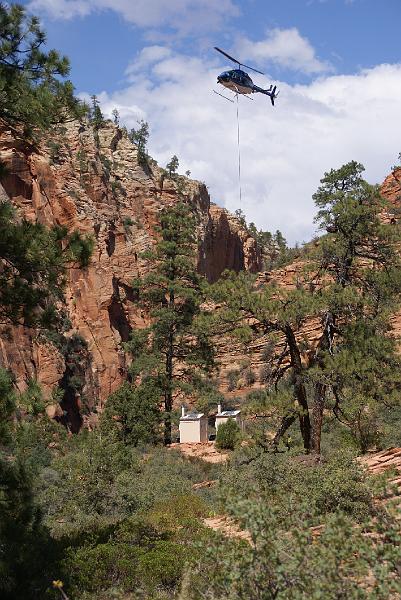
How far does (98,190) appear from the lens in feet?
132

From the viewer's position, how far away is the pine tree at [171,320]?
26578 mm

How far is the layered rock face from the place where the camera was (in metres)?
33.0

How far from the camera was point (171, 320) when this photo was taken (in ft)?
86.7

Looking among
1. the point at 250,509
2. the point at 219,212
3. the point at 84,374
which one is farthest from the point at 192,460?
the point at 219,212

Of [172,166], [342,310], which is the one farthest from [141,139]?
[342,310]

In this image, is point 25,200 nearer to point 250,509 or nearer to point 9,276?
point 9,276

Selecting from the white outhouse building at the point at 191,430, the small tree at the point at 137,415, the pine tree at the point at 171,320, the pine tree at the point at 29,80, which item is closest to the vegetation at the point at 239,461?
the pine tree at the point at 29,80

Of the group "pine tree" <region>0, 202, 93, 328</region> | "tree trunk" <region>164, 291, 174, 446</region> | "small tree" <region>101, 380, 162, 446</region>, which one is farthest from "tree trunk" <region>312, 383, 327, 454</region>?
"small tree" <region>101, 380, 162, 446</region>

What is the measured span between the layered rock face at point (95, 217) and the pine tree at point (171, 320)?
5.72 m

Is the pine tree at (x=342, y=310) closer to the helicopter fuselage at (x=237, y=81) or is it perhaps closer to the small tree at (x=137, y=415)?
the helicopter fuselage at (x=237, y=81)

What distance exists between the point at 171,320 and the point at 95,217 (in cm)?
1460

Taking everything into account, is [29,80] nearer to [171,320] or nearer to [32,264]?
[32,264]

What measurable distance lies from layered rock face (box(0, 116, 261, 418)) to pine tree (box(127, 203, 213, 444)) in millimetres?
5722

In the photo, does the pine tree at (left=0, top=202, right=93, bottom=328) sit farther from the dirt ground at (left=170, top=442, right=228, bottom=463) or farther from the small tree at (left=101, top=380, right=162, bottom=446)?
the small tree at (left=101, top=380, right=162, bottom=446)
